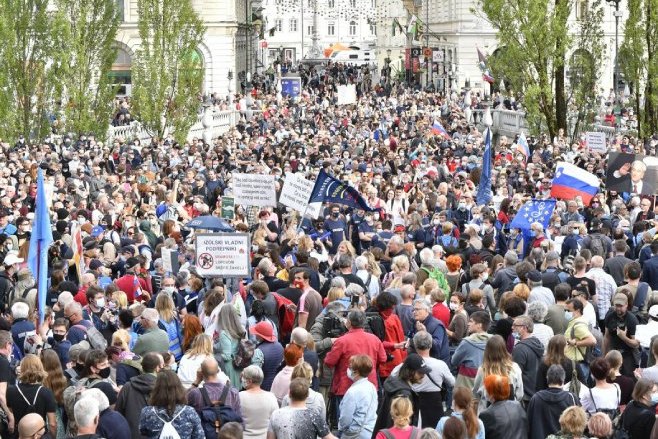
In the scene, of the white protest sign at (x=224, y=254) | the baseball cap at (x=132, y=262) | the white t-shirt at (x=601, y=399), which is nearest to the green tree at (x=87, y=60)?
the baseball cap at (x=132, y=262)

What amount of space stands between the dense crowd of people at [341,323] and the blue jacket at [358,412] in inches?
0.8

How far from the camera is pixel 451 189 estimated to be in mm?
28250

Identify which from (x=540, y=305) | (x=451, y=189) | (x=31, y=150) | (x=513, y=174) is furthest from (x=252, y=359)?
Result: (x=31, y=150)

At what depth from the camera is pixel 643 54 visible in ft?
133

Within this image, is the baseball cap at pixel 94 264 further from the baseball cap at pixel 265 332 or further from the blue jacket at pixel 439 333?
the blue jacket at pixel 439 333

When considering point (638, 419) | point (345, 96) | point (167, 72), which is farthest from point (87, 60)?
point (638, 419)

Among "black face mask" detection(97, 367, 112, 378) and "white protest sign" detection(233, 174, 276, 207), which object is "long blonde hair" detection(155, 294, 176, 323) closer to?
"black face mask" detection(97, 367, 112, 378)

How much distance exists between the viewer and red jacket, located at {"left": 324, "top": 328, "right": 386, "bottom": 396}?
13.9m

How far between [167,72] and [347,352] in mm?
34882

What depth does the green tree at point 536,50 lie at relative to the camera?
1614 inches

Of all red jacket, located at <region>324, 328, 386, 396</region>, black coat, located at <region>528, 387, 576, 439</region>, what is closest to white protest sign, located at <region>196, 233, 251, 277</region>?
red jacket, located at <region>324, 328, 386, 396</region>

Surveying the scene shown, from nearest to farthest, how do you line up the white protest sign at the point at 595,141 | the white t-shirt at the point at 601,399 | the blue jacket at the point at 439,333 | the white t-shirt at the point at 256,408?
the white t-shirt at the point at 256,408 < the white t-shirt at the point at 601,399 < the blue jacket at the point at 439,333 < the white protest sign at the point at 595,141

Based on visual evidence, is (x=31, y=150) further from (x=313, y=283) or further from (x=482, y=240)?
(x=313, y=283)

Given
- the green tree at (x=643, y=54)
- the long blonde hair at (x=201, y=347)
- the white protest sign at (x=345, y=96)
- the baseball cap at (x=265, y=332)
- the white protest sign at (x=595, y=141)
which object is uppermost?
the green tree at (x=643, y=54)
